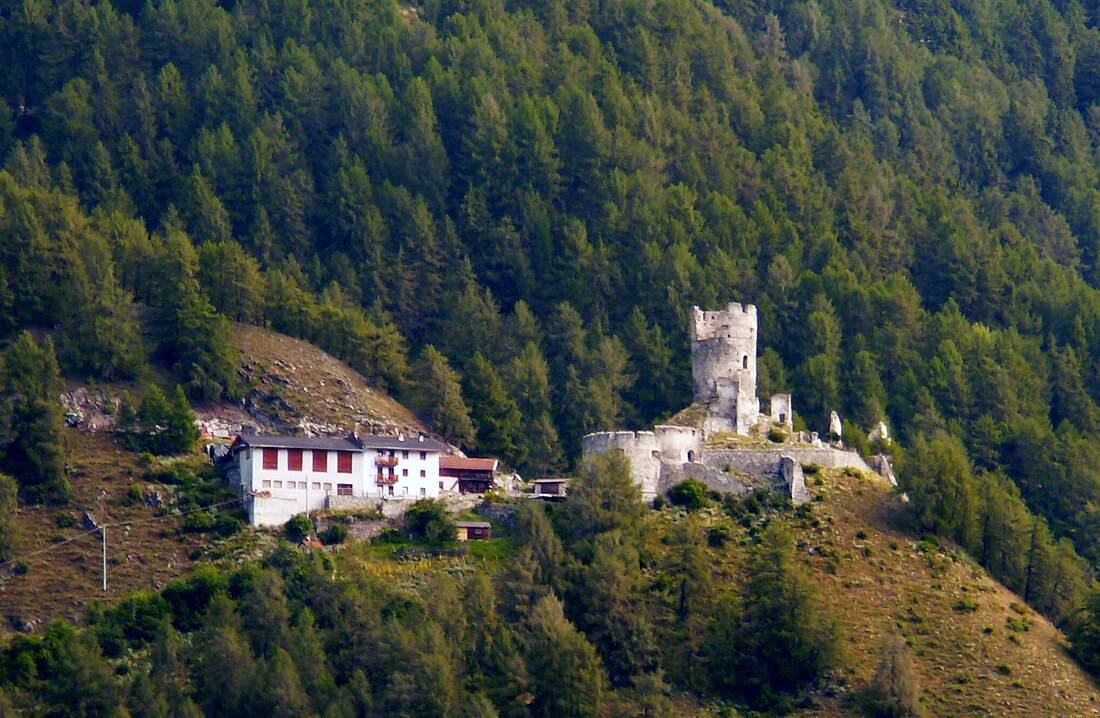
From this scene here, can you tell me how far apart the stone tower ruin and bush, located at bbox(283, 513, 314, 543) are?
719 inches

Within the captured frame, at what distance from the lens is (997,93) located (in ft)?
653

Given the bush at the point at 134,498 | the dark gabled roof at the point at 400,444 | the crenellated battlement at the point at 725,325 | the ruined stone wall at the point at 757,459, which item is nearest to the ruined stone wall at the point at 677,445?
the ruined stone wall at the point at 757,459

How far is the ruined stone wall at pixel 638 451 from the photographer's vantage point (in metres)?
116

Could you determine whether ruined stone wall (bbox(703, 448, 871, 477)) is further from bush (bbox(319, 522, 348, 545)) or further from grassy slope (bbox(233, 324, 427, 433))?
grassy slope (bbox(233, 324, 427, 433))

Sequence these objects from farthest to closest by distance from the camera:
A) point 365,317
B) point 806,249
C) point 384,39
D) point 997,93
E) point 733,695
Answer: point 997,93
point 384,39
point 806,249
point 365,317
point 733,695

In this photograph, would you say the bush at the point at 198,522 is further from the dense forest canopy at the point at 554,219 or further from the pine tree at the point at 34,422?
the dense forest canopy at the point at 554,219

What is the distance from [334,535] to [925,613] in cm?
2415

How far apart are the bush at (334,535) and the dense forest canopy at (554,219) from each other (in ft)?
54.2

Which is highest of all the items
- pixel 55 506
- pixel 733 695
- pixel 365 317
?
pixel 365 317

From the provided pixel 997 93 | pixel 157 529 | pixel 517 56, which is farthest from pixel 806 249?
pixel 157 529

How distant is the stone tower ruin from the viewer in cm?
12181

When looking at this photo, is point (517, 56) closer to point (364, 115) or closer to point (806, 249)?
point (364, 115)

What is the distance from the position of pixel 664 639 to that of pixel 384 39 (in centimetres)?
7629

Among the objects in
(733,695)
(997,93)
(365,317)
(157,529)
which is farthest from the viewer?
(997,93)
